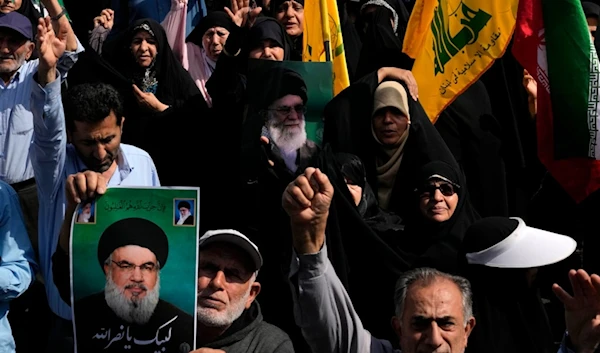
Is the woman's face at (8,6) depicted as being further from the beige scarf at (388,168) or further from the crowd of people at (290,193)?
the beige scarf at (388,168)

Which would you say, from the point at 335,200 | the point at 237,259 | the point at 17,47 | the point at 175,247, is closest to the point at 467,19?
the point at 335,200

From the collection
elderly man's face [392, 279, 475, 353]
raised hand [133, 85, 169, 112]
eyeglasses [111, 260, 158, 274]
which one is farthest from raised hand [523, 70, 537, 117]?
eyeglasses [111, 260, 158, 274]

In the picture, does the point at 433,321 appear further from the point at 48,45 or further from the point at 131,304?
the point at 48,45

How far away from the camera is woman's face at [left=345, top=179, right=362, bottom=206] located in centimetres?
632

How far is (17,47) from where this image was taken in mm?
6582

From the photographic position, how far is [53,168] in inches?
218

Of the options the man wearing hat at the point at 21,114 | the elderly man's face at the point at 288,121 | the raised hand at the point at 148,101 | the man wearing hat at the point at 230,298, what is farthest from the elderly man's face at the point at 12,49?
the man wearing hat at the point at 230,298

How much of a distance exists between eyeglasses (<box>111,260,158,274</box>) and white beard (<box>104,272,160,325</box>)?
5cm

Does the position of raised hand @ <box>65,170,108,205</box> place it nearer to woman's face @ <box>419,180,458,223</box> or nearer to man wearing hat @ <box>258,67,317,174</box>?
man wearing hat @ <box>258,67,317,174</box>

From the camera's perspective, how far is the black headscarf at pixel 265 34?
23.1 feet

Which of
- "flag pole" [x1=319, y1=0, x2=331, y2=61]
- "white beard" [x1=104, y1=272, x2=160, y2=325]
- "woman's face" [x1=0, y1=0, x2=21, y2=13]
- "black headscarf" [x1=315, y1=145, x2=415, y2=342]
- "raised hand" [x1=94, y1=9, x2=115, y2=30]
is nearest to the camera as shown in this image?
"white beard" [x1=104, y1=272, x2=160, y2=325]

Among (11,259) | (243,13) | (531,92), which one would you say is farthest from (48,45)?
(531,92)

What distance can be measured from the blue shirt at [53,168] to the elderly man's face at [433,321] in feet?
4.65

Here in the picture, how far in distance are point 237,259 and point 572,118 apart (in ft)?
8.68
